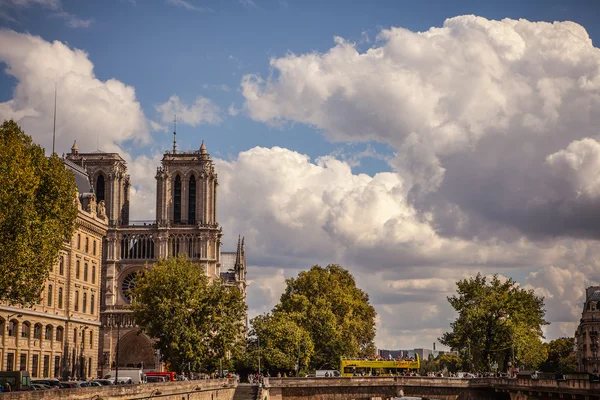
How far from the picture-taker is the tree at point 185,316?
338 ft

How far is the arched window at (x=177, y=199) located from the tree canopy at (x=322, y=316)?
98.3 feet

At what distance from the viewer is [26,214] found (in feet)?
210

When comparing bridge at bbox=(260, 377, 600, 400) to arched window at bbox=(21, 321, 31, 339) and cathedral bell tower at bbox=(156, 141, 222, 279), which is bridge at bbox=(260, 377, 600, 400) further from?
cathedral bell tower at bbox=(156, 141, 222, 279)

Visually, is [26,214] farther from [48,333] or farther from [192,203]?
[192,203]

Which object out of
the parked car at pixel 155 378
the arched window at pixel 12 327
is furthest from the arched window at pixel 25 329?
the parked car at pixel 155 378

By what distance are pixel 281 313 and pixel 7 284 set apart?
7151 centimetres

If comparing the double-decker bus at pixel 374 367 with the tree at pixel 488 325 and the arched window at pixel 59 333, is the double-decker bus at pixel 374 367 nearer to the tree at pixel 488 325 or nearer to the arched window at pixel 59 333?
the tree at pixel 488 325

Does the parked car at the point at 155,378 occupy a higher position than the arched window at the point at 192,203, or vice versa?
the arched window at the point at 192,203

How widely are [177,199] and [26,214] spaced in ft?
347

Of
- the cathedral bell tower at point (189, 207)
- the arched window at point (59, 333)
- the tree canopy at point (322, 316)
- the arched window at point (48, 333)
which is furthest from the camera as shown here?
the cathedral bell tower at point (189, 207)

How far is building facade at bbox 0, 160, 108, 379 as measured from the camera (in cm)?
8412

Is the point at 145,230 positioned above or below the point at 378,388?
above

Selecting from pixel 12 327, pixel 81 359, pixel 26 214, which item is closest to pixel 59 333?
pixel 81 359

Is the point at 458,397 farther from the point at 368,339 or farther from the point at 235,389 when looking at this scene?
the point at 368,339
